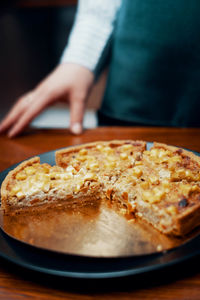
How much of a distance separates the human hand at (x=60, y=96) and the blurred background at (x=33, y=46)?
1.48 metres

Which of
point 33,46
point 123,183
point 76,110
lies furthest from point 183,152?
point 33,46

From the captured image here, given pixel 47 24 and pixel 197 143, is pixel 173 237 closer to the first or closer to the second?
pixel 197 143

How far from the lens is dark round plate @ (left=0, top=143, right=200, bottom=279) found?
81cm

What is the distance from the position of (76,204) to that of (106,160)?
27 centimetres

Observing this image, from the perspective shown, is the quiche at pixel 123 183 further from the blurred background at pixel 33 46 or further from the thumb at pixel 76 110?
the blurred background at pixel 33 46

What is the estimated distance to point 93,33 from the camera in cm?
236

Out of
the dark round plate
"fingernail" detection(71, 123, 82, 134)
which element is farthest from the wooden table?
"fingernail" detection(71, 123, 82, 134)

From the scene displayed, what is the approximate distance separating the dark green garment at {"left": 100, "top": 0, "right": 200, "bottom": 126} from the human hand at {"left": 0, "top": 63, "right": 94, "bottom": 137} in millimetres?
313

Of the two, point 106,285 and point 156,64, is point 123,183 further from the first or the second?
point 156,64

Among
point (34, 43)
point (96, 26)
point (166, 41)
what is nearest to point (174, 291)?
point (166, 41)

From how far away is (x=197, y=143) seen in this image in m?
1.72

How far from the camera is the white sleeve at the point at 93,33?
2.31 metres

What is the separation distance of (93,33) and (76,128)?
2.60 ft

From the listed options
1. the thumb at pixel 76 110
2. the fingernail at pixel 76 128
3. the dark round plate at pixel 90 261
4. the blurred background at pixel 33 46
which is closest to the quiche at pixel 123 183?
the dark round plate at pixel 90 261
